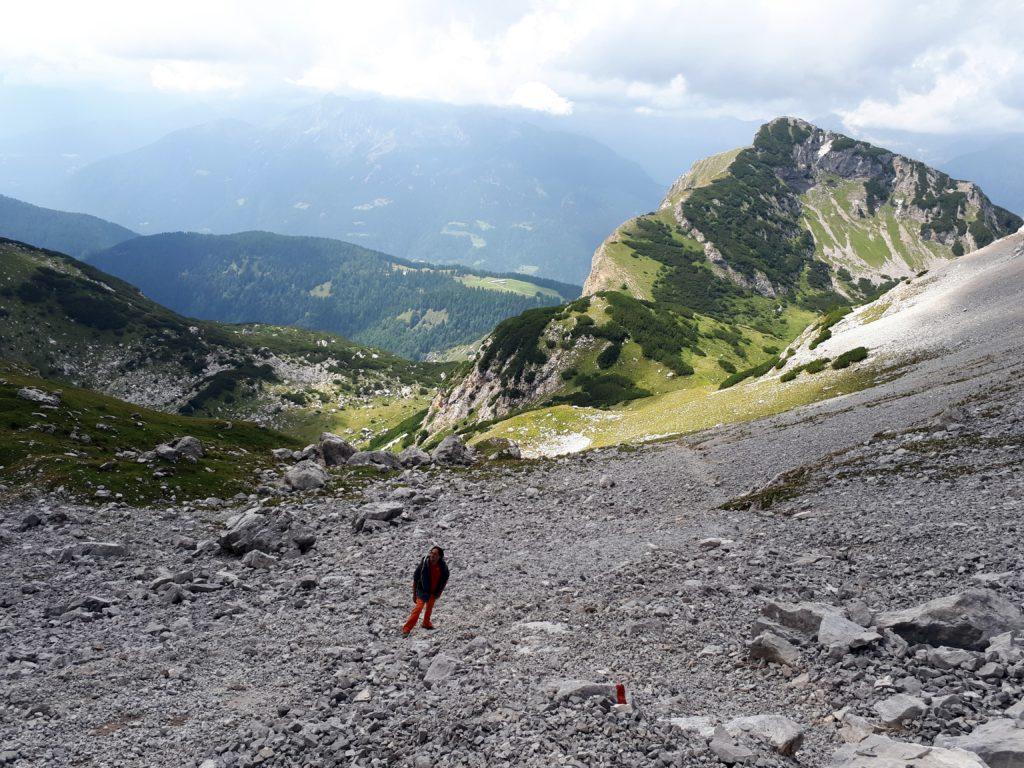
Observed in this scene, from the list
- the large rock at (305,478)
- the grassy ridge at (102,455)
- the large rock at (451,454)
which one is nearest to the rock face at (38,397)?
the grassy ridge at (102,455)

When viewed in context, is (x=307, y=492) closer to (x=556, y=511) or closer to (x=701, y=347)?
(x=556, y=511)

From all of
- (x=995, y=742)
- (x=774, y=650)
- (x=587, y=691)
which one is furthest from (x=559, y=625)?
(x=995, y=742)

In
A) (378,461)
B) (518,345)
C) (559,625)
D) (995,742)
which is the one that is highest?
(518,345)

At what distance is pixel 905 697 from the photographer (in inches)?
316

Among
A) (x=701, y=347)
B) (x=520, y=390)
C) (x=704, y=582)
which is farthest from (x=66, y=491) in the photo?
(x=701, y=347)

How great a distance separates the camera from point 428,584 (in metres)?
15.3

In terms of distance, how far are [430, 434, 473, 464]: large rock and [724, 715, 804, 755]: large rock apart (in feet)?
119

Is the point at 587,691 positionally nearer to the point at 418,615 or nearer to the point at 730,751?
Result: the point at 730,751

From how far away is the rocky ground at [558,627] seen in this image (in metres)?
8.49

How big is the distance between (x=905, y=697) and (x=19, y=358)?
818ft

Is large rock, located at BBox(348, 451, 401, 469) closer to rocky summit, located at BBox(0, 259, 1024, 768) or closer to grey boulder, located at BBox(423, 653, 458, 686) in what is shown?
rocky summit, located at BBox(0, 259, 1024, 768)

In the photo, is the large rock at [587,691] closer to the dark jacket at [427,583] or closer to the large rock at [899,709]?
the large rock at [899,709]

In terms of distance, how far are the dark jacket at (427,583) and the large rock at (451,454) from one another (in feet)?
92.9

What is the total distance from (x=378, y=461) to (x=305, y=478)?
8296 millimetres
